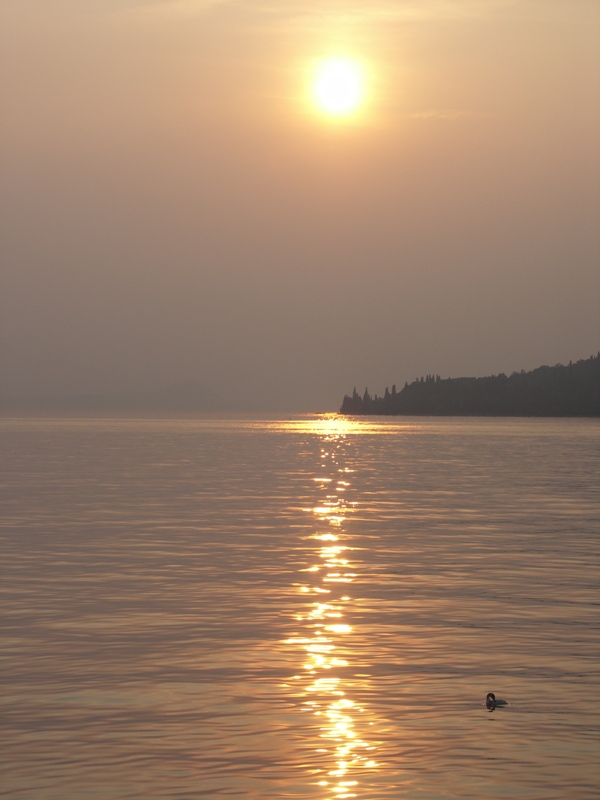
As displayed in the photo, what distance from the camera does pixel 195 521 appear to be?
47.5 meters

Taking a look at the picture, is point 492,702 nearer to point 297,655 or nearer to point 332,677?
point 332,677

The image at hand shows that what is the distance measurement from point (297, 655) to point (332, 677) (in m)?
1.86

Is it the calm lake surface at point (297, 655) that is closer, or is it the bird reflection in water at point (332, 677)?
the calm lake surface at point (297, 655)

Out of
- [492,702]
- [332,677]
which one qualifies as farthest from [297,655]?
[492,702]

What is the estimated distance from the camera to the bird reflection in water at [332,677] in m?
15.2

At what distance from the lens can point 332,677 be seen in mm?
20109

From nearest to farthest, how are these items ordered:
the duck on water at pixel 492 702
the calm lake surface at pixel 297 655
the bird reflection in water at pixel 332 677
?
the calm lake surface at pixel 297 655, the bird reflection in water at pixel 332 677, the duck on water at pixel 492 702

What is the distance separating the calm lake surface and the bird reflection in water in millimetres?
50

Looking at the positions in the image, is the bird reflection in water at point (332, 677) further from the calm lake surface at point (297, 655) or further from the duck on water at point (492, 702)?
the duck on water at point (492, 702)

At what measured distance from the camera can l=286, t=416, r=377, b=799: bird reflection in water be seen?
50.0 feet

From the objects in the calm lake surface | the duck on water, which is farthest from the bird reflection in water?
the duck on water

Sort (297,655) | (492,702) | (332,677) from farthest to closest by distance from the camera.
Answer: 1. (297,655)
2. (332,677)
3. (492,702)

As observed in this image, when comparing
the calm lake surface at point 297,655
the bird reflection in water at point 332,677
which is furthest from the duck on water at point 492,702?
the bird reflection in water at point 332,677

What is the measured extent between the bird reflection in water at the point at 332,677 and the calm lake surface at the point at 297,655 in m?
0.05
